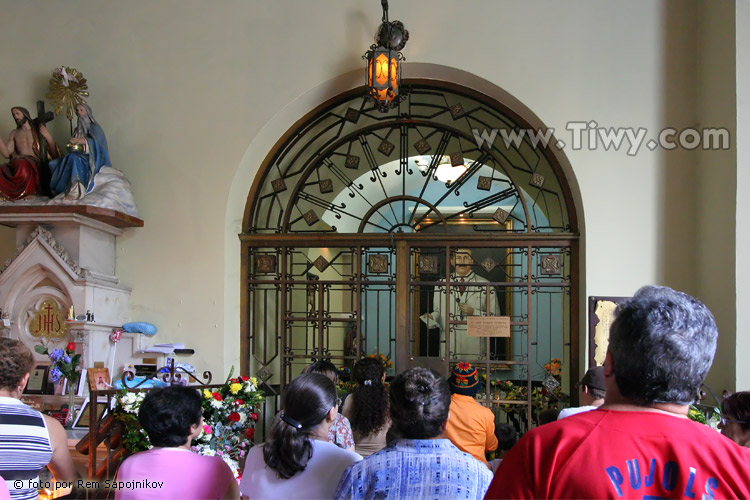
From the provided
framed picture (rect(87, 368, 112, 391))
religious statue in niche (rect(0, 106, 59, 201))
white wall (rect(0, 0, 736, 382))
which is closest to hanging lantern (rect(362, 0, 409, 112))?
white wall (rect(0, 0, 736, 382))

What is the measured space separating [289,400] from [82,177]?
12.3 ft

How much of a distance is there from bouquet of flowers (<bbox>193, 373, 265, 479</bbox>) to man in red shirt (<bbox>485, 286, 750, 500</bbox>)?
2741 mm

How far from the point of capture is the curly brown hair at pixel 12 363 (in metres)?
2.31

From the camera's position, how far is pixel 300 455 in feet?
6.92

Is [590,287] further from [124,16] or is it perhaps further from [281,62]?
[124,16]

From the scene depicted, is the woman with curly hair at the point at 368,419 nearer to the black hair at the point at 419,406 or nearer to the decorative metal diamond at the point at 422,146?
the black hair at the point at 419,406

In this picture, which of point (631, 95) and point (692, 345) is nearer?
point (692, 345)

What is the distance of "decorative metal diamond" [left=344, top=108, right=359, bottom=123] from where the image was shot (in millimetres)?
5844

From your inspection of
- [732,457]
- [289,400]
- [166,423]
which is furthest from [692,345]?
[166,423]

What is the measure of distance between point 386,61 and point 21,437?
384 cm

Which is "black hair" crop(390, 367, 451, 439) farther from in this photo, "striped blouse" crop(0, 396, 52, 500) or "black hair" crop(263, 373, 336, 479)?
"striped blouse" crop(0, 396, 52, 500)

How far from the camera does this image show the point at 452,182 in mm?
5773

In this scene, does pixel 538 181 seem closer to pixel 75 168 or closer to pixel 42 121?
pixel 75 168

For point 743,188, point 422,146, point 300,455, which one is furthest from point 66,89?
point 743,188
